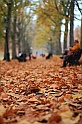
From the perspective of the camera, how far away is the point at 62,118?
3.34m

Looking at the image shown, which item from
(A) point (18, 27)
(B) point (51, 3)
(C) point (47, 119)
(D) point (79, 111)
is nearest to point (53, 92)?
(D) point (79, 111)

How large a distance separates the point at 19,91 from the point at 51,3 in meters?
16.4

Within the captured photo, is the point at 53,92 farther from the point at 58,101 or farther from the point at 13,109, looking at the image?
the point at 13,109

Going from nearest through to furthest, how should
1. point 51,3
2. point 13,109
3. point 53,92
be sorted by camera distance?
point 13,109
point 53,92
point 51,3

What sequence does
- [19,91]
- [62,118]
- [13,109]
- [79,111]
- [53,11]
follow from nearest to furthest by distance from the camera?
[62,118], [79,111], [13,109], [19,91], [53,11]

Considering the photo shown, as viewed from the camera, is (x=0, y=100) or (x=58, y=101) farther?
(x=0, y=100)

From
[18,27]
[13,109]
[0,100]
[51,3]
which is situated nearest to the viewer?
[13,109]

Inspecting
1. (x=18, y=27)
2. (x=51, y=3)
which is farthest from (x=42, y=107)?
(x=18, y=27)

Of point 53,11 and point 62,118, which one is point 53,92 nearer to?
point 62,118

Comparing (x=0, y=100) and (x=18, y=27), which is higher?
(x=18, y=27)

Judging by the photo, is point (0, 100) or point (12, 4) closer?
point (0, 100)

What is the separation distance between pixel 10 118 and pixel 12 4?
73.4 ft

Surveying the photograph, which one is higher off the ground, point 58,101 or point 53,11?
point 53,11

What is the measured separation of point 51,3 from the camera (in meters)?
21.8
